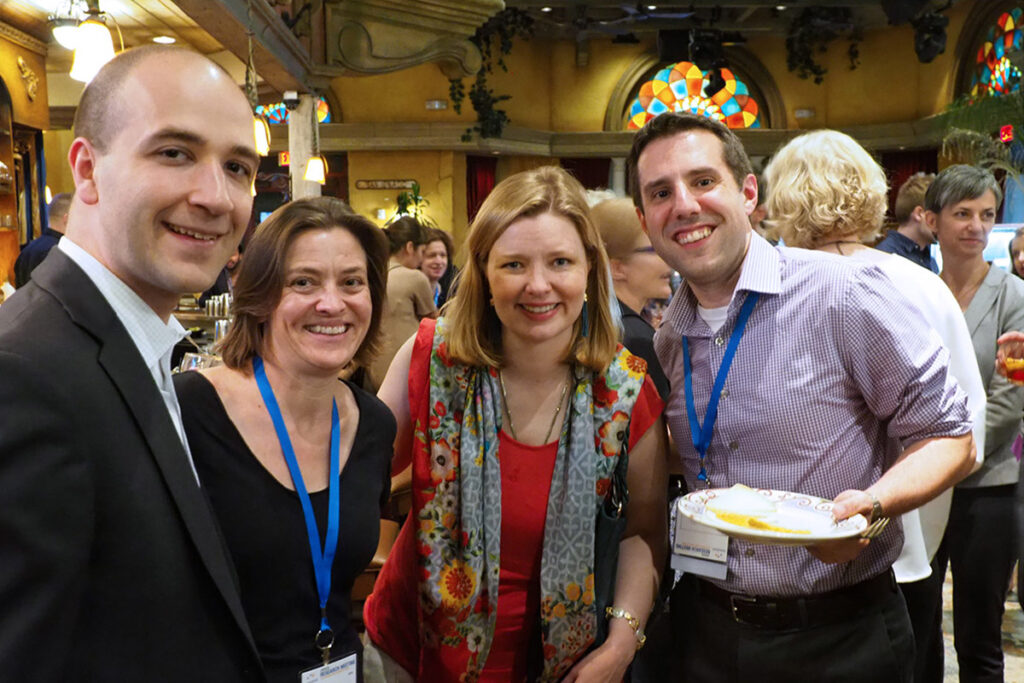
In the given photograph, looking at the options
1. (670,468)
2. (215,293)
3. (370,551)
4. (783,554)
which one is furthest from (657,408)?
(215,293)

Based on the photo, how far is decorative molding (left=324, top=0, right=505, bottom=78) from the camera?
30.0 feet

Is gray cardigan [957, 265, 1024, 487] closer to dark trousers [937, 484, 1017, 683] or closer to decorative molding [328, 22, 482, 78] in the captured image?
dark trousers [937, 484, 1017, 683]

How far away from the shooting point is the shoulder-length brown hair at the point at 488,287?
1805mm

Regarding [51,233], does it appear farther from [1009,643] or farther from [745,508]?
[1009,643]

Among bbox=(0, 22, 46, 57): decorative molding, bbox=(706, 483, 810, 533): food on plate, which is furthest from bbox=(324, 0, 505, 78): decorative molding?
bbox=(706, 483, 810, 533): food on plate

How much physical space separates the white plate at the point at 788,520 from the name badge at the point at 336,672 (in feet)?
2.35

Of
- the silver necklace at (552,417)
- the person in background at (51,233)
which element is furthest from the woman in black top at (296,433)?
the person in background at (51,233)

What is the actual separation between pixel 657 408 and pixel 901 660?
0.69 meters

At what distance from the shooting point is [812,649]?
1615mm

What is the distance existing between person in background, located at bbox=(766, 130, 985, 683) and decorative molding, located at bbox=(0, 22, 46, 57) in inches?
345

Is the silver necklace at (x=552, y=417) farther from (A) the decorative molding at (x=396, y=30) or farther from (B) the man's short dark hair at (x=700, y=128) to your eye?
(A) the decorative molding at (x=396, y=30)

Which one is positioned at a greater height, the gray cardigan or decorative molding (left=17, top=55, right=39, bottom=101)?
decorative molding (left=17, top=55, right=39, bottom=101)

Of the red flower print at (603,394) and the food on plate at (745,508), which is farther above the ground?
Answer: the red flower print at (603,394)

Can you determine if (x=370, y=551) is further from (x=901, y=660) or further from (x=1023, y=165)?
(x=1023, y=165)
